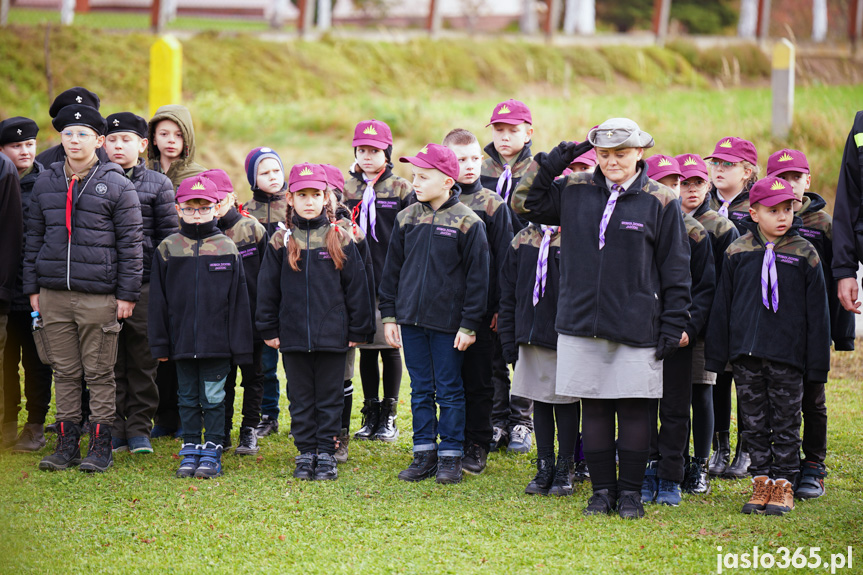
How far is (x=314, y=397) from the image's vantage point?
5930 mm

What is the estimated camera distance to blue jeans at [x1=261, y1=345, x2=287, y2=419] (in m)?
6.87

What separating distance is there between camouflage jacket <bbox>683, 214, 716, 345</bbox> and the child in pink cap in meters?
2.09

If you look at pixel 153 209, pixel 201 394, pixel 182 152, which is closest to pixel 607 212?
pixel 201 394

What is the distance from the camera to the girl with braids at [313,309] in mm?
5766

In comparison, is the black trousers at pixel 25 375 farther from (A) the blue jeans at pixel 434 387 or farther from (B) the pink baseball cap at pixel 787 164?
(B) the pink baseball cap at pixel 787 164

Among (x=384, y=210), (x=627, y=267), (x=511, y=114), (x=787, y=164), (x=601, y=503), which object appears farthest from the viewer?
(x=384, y=210)

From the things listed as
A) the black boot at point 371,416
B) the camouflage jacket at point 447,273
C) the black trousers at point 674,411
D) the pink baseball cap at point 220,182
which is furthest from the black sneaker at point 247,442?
the black trousers at point 674,411

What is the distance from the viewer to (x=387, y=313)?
5.92 meters

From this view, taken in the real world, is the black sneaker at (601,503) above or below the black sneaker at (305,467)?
above

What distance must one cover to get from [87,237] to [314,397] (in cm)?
172

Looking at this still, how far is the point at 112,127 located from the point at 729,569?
15.2 ft

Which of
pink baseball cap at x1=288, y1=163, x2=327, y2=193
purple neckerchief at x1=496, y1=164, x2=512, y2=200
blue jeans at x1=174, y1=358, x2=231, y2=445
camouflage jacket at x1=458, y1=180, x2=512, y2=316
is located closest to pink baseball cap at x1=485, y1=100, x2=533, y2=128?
purple neckerchief at x1=496, y1=164, x2=512, y2=200

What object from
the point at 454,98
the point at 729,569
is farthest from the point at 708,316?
the point at 454,98

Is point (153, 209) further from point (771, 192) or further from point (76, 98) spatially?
point (771, 192)
